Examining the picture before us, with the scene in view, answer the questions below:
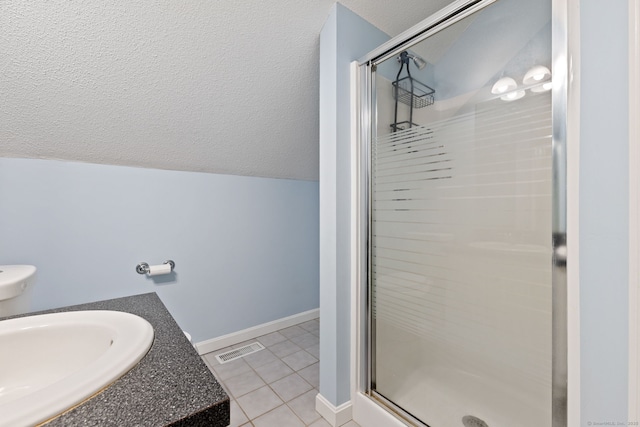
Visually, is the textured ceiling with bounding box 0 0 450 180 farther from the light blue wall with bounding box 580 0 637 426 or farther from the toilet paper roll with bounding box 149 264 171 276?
the light blue wall with bounding box 580 0 637 426

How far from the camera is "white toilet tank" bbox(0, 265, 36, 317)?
1099 millimetres

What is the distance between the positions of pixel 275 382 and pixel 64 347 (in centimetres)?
126

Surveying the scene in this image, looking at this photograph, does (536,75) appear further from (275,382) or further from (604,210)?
(275,382)

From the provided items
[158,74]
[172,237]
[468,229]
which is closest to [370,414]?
[468,229]

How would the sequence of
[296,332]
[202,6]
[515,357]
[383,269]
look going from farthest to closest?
[296,332] < [383,269] < [202,6] < [515,357]

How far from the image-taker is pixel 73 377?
0.53 metres

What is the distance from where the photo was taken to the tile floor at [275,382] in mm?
1454

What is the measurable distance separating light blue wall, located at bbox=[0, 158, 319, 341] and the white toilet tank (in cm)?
32

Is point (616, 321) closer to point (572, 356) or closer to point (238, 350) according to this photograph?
point (572, 356)

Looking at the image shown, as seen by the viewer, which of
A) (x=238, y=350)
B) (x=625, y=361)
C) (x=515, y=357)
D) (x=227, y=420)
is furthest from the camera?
(x=238, y=350)

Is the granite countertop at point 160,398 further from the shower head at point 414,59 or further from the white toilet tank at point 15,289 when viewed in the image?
the shower head at point 414,59

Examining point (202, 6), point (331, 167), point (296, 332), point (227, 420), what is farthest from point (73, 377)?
point (296, 332)

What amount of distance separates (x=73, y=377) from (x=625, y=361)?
126 centimetres

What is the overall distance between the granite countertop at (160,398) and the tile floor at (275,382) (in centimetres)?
105
